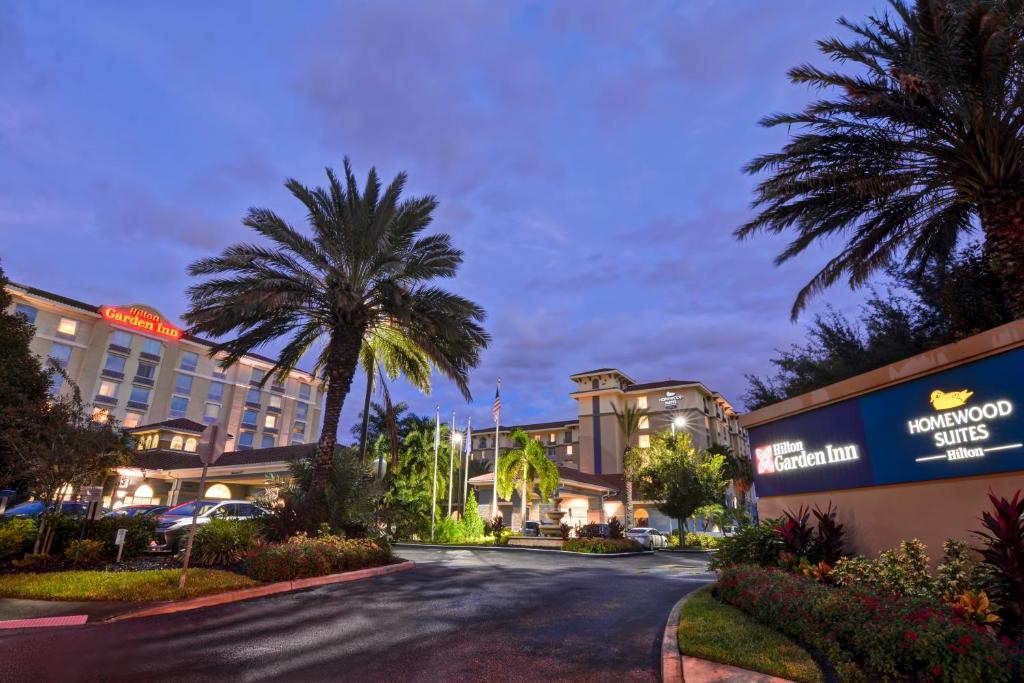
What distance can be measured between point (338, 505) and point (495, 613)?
982 cm

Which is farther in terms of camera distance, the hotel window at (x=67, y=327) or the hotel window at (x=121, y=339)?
the hotel window at (x=121, y=339)

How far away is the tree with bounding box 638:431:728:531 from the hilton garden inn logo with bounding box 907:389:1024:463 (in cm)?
2567

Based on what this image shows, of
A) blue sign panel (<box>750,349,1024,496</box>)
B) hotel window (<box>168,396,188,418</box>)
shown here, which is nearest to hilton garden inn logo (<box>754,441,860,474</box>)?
blue sign panel (<box>750,349,1024,496</box>)

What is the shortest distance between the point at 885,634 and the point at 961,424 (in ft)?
14.5

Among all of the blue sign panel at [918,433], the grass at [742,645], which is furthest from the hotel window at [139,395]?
the grass at [742,645]

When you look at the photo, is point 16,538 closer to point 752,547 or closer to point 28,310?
point 752,547

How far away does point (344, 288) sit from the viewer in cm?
1833

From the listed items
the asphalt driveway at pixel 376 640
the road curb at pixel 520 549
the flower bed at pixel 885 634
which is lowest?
the asphalt driveway at pixel 376 640

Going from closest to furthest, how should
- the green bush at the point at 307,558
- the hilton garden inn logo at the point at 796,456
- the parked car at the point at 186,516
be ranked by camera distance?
1. the hilton garden inn logo at the point at 796,456
2. the green bush at the point at 307,558
3. the parked car at the point at 186,516

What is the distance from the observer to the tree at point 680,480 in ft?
110

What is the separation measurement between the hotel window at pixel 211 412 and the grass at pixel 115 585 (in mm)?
62623

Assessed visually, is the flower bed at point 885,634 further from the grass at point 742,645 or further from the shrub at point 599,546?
the shrub at point 599,546

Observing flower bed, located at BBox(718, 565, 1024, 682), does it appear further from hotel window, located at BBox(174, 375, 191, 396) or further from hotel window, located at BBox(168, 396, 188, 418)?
hotel window, located at BBox(174, 375, 191, 396)

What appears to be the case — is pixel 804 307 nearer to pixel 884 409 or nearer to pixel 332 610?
pixel 884 409
